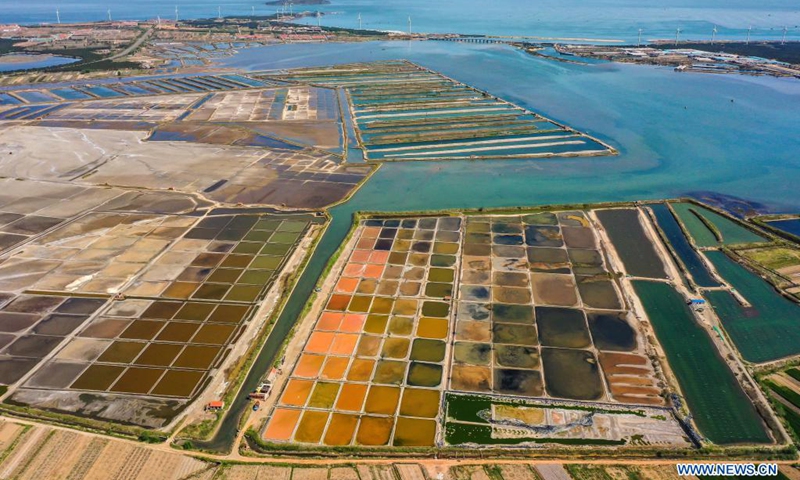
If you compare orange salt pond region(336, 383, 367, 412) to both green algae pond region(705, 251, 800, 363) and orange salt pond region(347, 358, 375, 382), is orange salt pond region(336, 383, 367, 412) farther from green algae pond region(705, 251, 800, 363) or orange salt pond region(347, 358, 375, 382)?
green algae pond region(705, 251, 800, 363)

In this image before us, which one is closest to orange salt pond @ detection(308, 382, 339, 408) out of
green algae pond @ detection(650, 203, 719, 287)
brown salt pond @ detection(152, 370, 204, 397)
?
brown salt pond @ detection(152, 370, 204, 397)

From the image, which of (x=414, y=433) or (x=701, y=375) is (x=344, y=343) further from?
(x=701, y=375)

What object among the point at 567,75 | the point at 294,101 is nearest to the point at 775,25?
the point at 567,75

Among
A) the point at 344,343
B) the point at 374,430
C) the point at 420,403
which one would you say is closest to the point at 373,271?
the point at 344,343

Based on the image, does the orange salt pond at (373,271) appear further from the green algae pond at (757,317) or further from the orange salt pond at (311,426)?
the green algae pond at (757,317)

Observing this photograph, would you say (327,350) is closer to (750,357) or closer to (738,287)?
(750,357)
